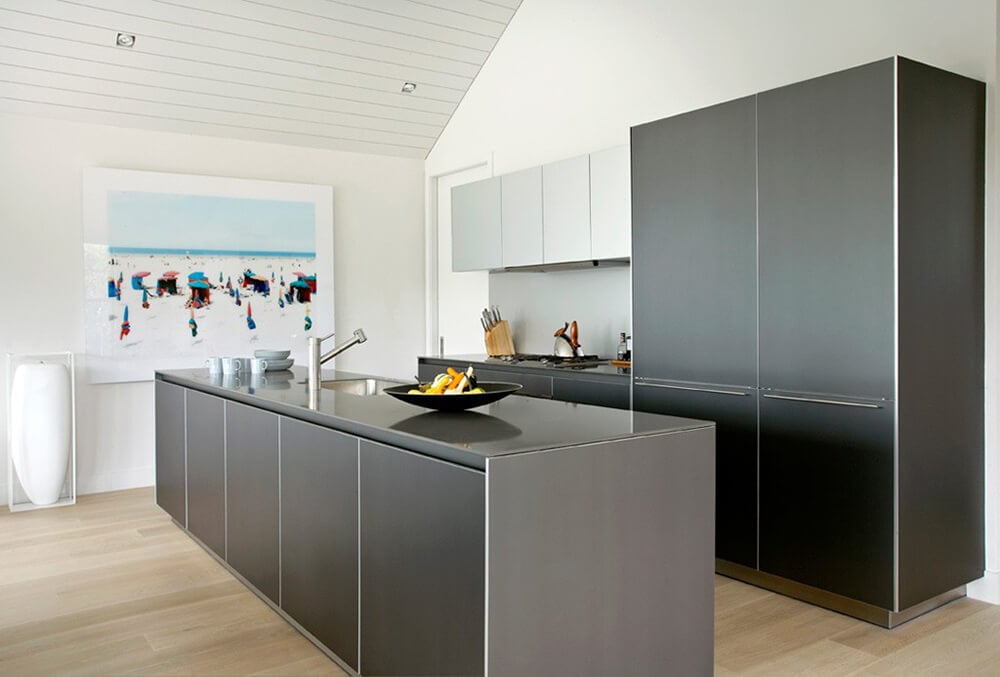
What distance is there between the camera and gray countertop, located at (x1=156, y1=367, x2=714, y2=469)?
2.11 meters

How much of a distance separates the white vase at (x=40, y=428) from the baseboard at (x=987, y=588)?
4.96m

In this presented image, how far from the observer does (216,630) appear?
311cm

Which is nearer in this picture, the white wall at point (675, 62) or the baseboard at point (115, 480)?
the white wall at point (675, 62)

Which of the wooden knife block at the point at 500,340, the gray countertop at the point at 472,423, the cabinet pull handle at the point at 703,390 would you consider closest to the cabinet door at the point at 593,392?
the cabinet pull handle at the point at 703,390

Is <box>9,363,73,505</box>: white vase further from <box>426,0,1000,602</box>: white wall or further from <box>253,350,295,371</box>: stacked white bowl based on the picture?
<box>426,0,1000,602</box>: white wall

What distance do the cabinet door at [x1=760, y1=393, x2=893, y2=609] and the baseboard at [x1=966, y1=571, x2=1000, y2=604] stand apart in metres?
0.63

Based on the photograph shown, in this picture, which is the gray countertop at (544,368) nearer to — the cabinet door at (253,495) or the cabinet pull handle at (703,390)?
the cabinet pull handle at (703,390)

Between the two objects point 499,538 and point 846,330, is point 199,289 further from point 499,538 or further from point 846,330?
point 499,538

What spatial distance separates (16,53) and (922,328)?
4.99 meters

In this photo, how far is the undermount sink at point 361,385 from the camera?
3.76 metres

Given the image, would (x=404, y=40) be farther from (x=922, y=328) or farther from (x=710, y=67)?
(x=922, y=328)

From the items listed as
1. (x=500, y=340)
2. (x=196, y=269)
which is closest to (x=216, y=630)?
(x=500, y=340)

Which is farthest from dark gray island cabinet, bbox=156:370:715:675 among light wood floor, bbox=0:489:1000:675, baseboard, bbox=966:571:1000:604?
baseboard, bbox=966:571:1000:604

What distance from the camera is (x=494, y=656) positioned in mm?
1941
